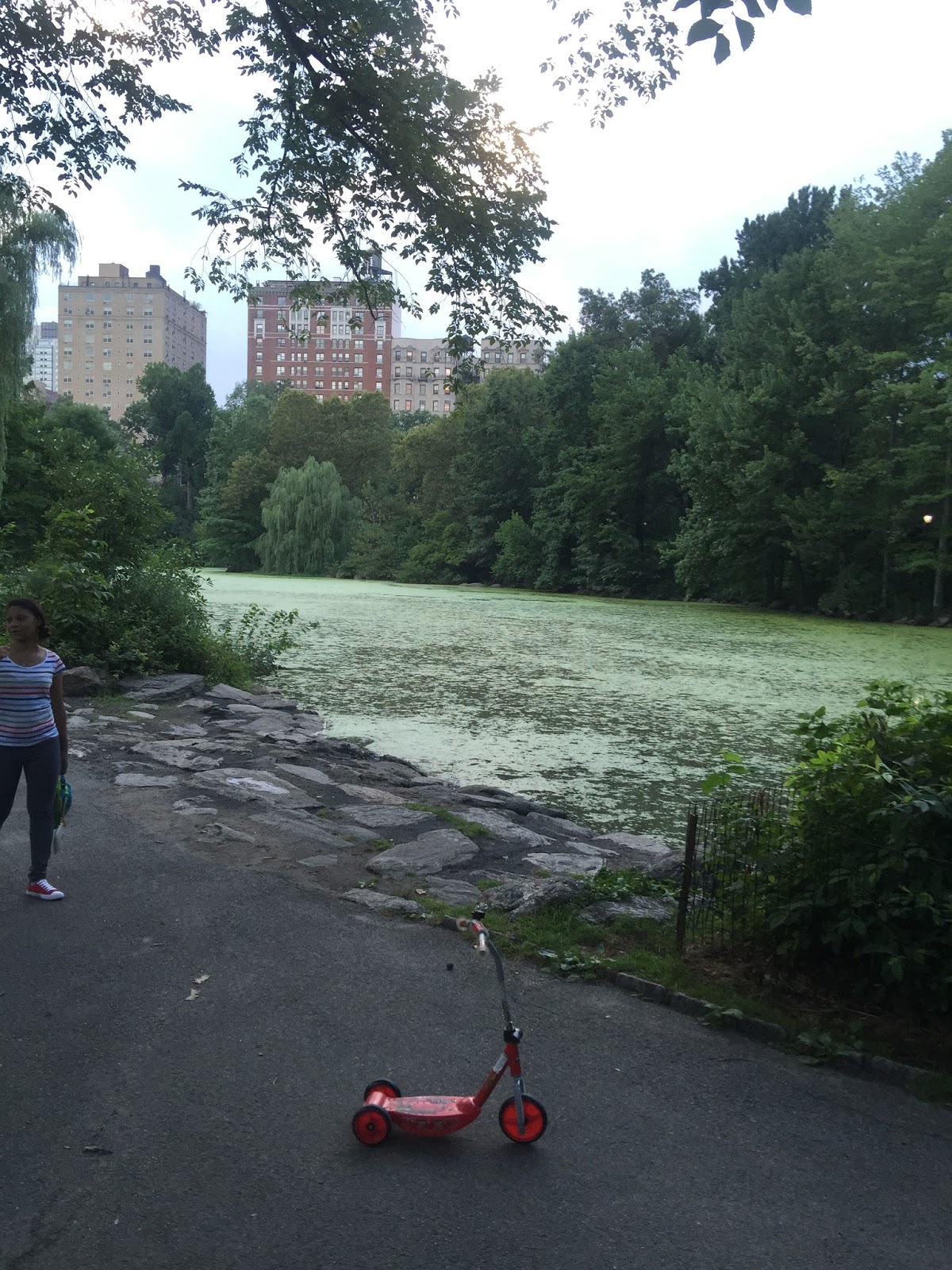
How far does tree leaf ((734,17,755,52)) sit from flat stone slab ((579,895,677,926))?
3569 mm

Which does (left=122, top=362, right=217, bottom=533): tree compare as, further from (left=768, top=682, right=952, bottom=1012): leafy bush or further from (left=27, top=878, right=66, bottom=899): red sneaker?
(left=768, top=682, right=952, bottom=1012): leafy bush

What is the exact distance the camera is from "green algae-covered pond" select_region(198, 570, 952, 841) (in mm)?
10305

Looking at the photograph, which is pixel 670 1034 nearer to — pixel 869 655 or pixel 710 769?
pixel 710 769

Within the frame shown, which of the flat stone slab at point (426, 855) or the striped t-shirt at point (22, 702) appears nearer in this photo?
the striped t-shirt at point (22, 702)

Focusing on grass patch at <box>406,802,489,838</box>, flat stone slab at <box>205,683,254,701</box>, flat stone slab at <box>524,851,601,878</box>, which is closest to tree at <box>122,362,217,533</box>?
flat stone slab at <box>205,683,254,701</box>

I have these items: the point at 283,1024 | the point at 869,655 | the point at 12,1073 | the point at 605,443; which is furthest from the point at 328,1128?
the point at 605,443

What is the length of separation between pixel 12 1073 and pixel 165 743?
5863 millimetres

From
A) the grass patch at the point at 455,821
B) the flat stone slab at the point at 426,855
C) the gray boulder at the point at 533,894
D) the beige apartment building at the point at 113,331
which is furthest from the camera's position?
the beige apartment building at the point at 113,331

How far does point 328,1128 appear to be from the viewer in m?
3.16

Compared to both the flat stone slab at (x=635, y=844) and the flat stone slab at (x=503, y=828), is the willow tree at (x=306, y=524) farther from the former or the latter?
the flat stone slab at (x=635, y=844)

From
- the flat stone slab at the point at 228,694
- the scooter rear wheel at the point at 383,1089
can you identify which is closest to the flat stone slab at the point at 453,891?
the scooter rear wheel at the point at 383,1089

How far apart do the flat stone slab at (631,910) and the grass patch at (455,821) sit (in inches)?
69.5

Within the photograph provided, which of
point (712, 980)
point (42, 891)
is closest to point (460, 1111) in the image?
point (712, 980)

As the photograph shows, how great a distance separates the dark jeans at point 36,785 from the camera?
5.10 m
